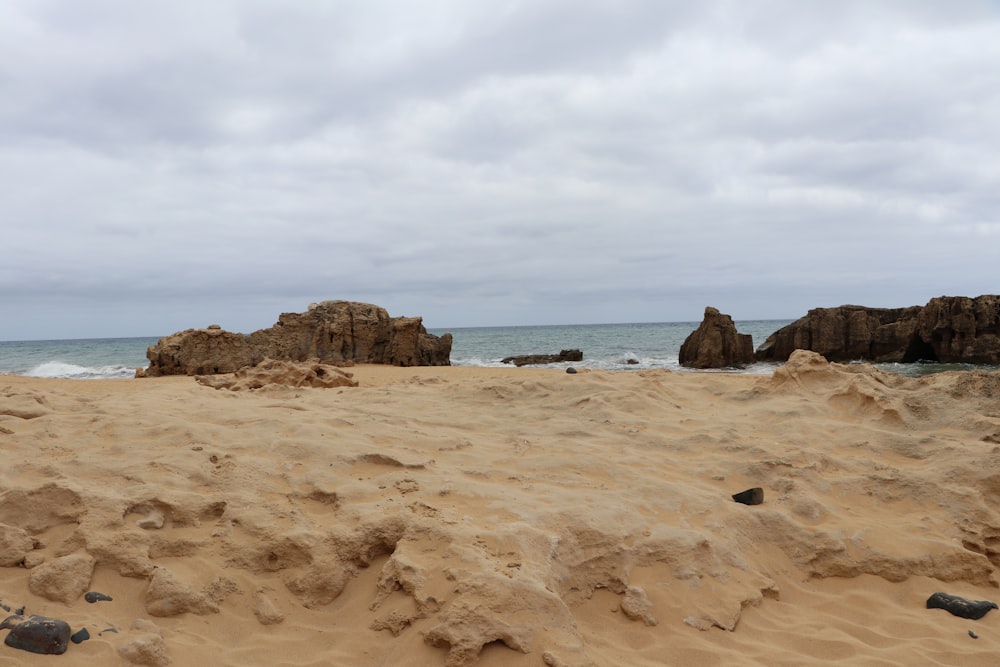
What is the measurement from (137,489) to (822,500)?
4104 mm

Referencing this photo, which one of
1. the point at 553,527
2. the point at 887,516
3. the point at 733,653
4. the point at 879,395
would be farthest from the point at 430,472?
the point at 879,395

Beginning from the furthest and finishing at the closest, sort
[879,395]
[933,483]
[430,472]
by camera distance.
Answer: [879,395], [933,483], [430,472]

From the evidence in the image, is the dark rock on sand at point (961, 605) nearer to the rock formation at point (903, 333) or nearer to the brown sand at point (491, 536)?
the brown sand at point (491, 536)

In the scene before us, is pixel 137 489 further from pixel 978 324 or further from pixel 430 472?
pixel 978 324

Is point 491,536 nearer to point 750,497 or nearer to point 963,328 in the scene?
point 750,497

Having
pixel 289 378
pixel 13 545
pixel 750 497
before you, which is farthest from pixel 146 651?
pixel 289 378

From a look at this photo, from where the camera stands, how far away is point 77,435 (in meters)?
4.07

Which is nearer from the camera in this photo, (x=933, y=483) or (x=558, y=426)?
(x=933, y=483)

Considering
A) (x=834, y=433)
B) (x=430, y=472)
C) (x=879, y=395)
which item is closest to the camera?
(x=430, y=472)

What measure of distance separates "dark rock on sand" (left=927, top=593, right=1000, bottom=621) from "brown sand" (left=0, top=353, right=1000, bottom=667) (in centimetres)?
5

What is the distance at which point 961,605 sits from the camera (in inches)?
125

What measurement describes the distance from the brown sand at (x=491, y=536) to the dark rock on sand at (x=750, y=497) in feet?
0.18

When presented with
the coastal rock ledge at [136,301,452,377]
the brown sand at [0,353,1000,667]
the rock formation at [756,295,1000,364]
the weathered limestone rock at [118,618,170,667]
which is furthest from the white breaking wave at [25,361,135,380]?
the rock formation at [756,295,1000,364]

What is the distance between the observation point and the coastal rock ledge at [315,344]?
14953mm
